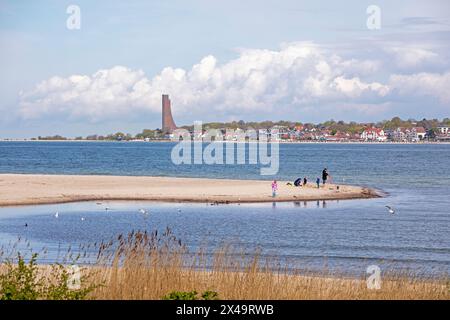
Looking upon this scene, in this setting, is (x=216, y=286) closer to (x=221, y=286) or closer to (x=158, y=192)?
(x=221, y=286)

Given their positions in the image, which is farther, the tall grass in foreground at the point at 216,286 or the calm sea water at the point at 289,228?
the calm sea water at the point at 289,228

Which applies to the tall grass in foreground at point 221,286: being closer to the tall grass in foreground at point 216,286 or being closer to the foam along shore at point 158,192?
the tall grass in foreground at point 216,286

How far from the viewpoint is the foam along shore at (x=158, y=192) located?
5262cm

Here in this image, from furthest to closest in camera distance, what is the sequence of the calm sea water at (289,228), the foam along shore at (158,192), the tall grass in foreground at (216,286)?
the foam along shore at (158,192) < the calm sea water at (289,228) < the tall grass in foreground at (216,286)

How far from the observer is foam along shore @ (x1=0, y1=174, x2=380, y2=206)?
173 ft

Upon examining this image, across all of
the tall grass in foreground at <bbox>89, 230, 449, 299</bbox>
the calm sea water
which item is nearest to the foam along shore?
the calm sea water

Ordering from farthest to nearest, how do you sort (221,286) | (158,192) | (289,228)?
1. (158,192)
2. (289,228)
3. (221,286)

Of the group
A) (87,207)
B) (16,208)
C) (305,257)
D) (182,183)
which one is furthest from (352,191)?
(305,257)

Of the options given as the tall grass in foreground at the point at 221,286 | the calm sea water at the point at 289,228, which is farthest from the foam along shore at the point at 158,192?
the tall grass in foreground at the point at 221,286

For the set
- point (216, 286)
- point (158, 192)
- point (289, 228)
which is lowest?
point (158, 192)

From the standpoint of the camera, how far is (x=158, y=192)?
5819 centimetres

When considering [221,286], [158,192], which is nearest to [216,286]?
[221,286]
